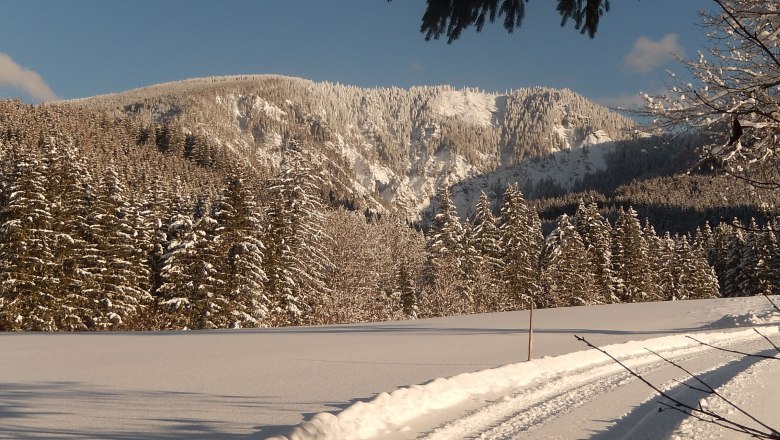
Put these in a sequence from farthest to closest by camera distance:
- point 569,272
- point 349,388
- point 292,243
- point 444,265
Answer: point 569,272 < point 444,265 < point 292,243 < point 349,388

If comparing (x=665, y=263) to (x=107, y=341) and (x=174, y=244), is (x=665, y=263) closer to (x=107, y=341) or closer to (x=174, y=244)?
(x=174, y=244)

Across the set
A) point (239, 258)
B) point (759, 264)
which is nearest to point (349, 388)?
point (239, 258)

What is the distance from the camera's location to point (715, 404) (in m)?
6.54

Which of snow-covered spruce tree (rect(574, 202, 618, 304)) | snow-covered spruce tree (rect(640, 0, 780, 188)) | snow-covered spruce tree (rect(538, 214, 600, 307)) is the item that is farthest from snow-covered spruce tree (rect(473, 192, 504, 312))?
snow-covered spruce tree (rect(640, 0, 780, 188))

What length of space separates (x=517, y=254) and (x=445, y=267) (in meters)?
6.35

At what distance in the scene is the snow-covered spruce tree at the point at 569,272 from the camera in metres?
39.0

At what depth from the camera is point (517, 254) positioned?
1586 inches

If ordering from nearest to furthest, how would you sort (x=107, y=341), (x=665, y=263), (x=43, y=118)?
(x=107, y=341) < (x=665, y=263) < (x=43, y=118)

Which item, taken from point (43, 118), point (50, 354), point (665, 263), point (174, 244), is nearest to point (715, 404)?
point (50, 354)

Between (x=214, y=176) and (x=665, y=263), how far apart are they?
315 ft

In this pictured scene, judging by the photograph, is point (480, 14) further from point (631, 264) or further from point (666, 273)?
point (666, 273)

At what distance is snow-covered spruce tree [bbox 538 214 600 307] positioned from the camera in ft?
128

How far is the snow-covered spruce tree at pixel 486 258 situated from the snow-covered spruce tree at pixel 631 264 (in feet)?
33.2

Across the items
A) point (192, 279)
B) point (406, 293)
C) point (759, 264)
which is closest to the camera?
point (192, 279)
